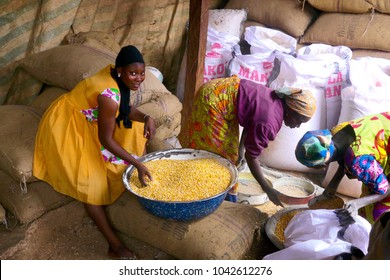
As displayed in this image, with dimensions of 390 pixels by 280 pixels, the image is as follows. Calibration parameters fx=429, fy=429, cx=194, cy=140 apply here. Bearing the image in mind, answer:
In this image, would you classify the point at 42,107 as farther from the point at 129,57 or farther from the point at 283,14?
the point at 283,14

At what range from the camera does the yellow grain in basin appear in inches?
79.7

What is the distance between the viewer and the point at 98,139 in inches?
89.4

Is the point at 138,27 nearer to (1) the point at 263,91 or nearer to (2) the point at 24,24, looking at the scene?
(2) the point at 24,24

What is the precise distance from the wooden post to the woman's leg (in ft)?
3.71

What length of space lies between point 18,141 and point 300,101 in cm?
162

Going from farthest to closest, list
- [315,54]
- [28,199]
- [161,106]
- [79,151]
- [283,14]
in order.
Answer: [283,14]
[315,54]
[161,106]
[28,199]
[79,151]

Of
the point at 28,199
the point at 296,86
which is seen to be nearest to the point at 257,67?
the point at 296,86

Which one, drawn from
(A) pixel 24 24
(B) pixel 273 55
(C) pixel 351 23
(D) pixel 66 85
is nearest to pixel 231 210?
(D) pixel 66 85

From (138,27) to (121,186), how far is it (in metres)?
2.17

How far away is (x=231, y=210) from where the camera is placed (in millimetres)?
2295

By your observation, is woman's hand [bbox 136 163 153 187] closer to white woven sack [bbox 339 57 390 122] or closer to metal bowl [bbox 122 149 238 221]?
metal bowl [bbox 122 149 238 221]

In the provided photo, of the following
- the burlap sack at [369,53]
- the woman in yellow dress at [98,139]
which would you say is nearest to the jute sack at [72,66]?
the woman in yellow dress at [98,139]

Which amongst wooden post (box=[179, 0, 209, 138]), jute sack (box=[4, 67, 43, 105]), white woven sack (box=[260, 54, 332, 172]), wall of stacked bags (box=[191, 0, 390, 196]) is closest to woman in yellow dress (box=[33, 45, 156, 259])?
wooden post (box=[179, 0, 209, 138])

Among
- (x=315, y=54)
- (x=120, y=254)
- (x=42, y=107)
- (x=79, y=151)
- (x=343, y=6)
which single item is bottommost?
(x=120, y=254)
